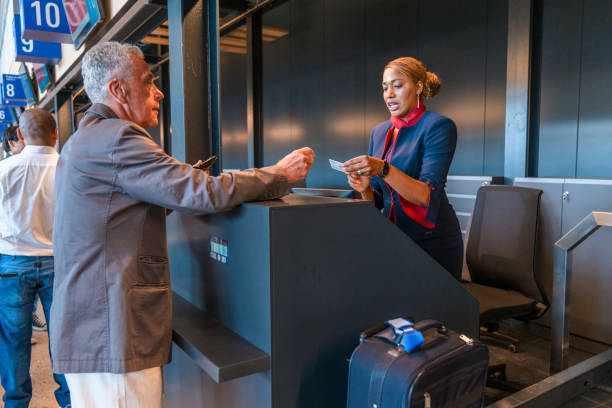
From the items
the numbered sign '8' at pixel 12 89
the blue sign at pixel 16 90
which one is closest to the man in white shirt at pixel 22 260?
the blue sign at pixel 16 90

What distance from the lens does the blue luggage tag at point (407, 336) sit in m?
1.10

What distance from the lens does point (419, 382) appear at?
1.04 m

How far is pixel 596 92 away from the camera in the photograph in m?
3.87

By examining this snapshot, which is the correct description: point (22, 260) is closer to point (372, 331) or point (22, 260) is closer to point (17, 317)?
point (17, 317)

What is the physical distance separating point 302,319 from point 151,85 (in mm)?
829

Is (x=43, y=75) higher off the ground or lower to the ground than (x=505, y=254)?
higher

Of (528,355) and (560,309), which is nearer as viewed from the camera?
(560,309)

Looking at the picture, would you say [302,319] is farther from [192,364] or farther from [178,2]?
[178,2]

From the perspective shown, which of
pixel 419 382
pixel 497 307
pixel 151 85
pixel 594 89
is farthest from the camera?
pixel 594 89

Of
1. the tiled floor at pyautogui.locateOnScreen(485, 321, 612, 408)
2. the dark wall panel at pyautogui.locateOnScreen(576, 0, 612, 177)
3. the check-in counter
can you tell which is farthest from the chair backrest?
the dark wall panel at pyautogui.locateOnScreen(576, 0, 612, 177)

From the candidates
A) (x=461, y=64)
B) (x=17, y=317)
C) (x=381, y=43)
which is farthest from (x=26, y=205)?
(x=381, y=43)

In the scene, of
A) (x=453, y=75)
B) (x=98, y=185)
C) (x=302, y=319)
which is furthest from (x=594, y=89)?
(x=98, y=185)

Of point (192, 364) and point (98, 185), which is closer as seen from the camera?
point (98, 185)

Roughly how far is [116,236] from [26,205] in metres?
1.65
